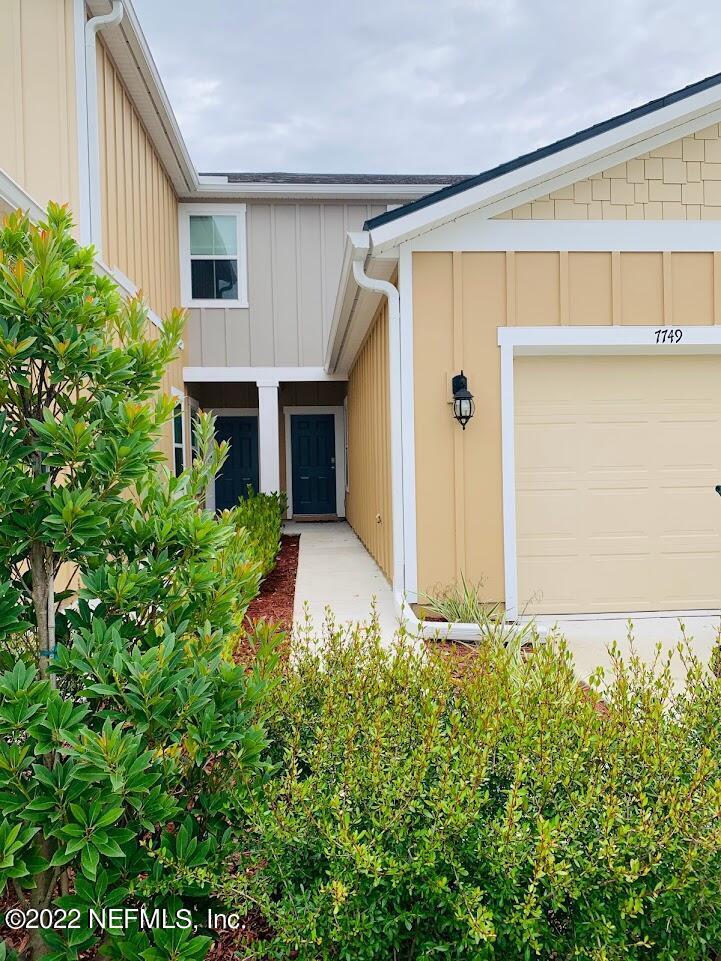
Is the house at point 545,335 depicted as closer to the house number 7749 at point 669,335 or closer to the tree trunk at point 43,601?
the house number 7749 at point 669,335

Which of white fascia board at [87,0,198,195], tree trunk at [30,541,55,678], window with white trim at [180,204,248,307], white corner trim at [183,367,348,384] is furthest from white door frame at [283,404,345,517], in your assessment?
tree trunk at [30,541,55,678]

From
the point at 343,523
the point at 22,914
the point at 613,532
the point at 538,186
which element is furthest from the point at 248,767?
the point at 343,523

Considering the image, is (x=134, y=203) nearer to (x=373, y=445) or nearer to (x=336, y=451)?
(x=373, y=445)

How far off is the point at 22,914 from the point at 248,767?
29.9 inches

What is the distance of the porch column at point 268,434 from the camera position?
1270 centimetres

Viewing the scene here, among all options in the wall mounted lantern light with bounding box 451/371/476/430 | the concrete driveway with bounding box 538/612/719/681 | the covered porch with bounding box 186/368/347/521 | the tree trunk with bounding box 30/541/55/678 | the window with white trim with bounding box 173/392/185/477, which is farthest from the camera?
the covered porch with bounding box 186/368/347/521

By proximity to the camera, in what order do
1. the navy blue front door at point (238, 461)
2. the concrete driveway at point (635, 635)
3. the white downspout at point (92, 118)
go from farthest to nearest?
the navy blue front door at point (238, 461), the white downspout at point (92, 118), the concrete driveway at point (635, 635)

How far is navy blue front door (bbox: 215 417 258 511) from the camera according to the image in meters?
15.6

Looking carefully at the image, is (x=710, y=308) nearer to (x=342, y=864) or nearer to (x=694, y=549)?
(x=694, y=549)

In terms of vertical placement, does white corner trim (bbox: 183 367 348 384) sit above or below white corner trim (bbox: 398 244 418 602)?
above

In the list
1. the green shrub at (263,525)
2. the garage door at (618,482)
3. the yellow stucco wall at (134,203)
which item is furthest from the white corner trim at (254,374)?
the garage door at (618,482)

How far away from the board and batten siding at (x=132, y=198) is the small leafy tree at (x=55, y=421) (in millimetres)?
4570

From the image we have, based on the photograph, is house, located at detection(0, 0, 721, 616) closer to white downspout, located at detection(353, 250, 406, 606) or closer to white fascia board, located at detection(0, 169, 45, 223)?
white downspout, located at detection(353, 250, 406, 606)

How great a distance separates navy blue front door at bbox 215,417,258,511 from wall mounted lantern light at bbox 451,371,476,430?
399 inches
